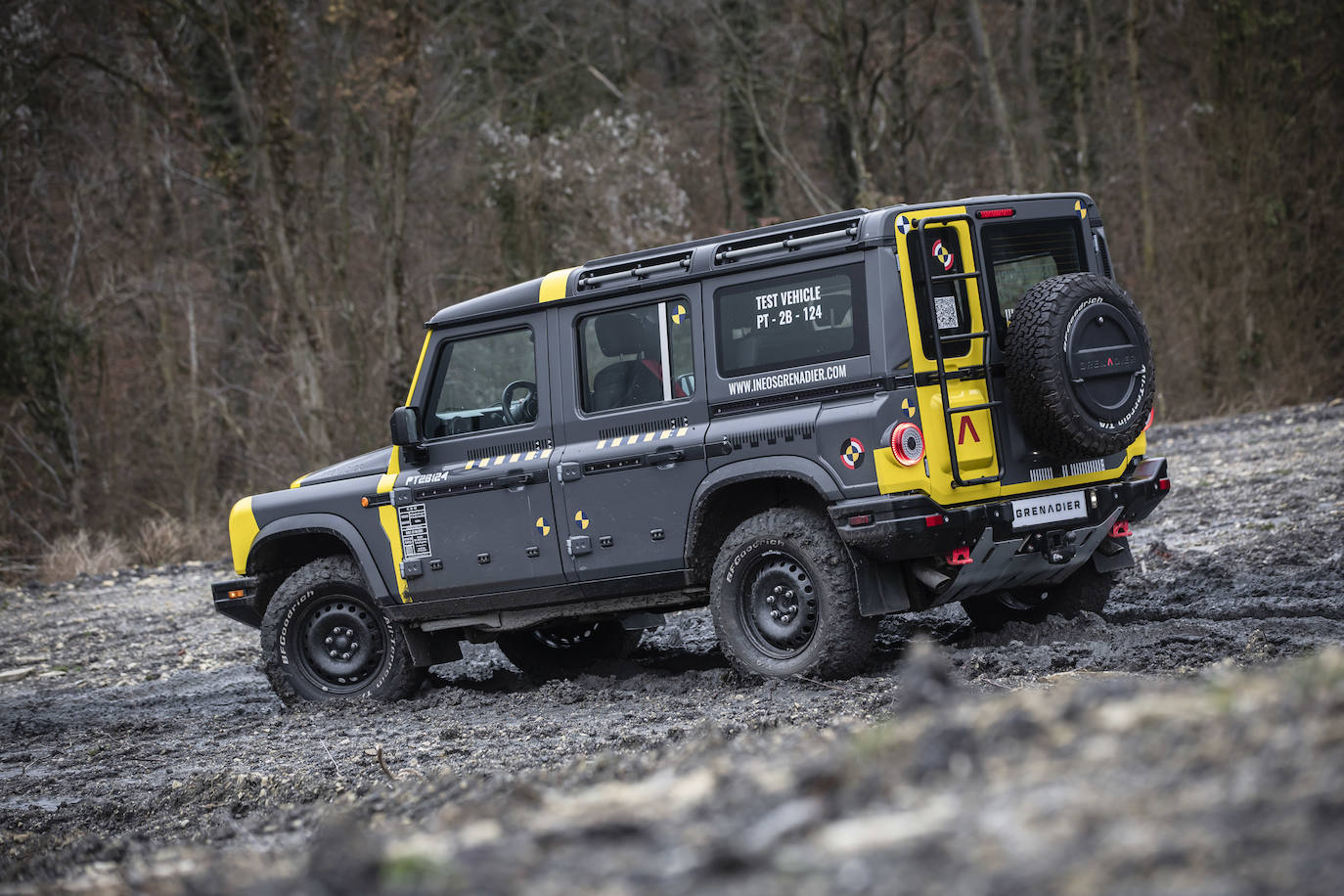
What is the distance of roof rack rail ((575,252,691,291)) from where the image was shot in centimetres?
759

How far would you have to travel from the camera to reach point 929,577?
7102mm

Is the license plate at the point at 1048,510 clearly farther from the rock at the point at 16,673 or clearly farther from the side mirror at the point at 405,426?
the rock at the point at 16,673

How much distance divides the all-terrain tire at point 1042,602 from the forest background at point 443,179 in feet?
41.5

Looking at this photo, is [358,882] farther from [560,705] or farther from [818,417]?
[560,705]

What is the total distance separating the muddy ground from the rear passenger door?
0.82m

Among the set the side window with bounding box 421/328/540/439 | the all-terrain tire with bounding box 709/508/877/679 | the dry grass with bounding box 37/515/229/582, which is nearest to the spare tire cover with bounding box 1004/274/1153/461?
the all-terrain tire with bounding box 709/508/877/679

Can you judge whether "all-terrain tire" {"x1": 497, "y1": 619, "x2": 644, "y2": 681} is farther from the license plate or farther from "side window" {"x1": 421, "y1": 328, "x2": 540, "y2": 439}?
the license plate

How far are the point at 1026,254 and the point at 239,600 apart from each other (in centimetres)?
509

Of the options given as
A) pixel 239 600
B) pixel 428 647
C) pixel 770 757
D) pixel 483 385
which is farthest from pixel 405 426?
pixel 770 757

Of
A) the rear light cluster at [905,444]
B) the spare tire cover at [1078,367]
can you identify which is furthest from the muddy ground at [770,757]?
the spare tire cover at [1078,367]

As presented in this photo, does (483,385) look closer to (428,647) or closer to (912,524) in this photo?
(428,647)

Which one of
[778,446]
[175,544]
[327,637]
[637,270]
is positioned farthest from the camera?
[175,544]

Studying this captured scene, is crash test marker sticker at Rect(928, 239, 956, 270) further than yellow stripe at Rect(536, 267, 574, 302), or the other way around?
yellow stripe at Rect(536, 267, 574, 302)

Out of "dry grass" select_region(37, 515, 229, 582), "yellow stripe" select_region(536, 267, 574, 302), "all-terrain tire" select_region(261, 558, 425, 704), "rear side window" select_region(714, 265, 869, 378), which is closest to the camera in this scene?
"rear side window" select_region(714, 265, 869, 378)
